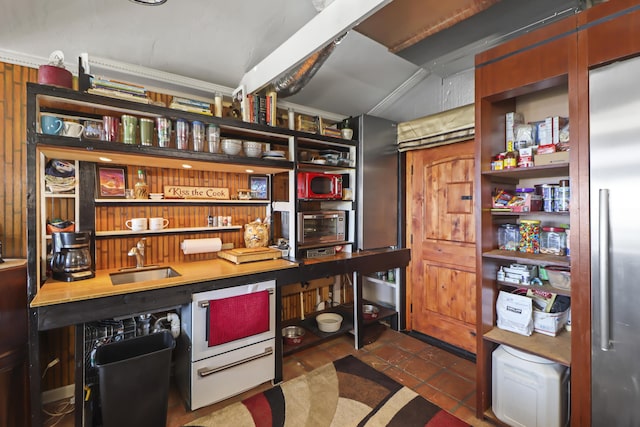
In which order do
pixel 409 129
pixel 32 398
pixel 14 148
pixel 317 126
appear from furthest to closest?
1. pixel 409 129
2. pixel 317 126
3. pixel 14 148
4. pixel 32 398

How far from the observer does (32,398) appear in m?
1.54

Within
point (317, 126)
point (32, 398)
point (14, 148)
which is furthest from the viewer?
point (317, 126)

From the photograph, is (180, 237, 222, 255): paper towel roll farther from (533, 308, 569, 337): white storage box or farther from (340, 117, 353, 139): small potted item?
(533, 308, 569, 337): white storage box

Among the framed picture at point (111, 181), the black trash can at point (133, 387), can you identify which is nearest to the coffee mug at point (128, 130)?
the framed picture at point (111, 181)

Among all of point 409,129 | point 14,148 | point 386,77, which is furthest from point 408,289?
point 14,148

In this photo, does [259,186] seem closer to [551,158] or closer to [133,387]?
[133,387]

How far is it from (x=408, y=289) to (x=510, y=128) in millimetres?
1952

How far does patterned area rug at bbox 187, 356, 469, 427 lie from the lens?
6.28 feet

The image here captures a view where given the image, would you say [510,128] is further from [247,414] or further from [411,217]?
[247,414]

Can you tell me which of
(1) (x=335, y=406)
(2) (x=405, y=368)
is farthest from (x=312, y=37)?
(2) (x=405, y=368)

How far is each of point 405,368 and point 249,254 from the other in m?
1.68

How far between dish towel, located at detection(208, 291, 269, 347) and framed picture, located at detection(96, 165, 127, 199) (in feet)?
3.73

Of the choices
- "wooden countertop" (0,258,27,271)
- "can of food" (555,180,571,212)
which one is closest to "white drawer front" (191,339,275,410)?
"wooden countertop" (0,258,27,271)

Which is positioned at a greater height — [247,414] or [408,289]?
[408,289]
